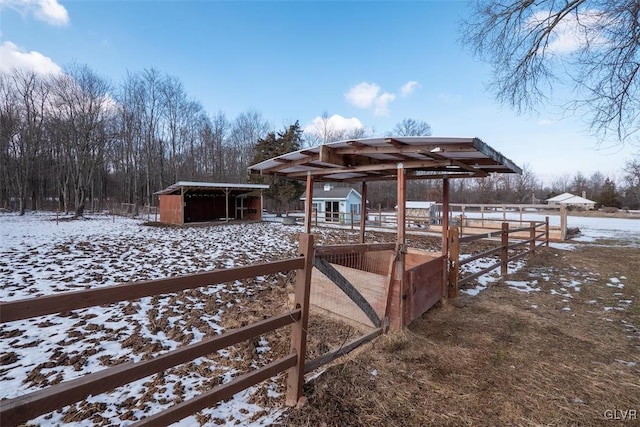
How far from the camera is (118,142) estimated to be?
29.8 metres

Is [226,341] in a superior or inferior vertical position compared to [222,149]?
inferior

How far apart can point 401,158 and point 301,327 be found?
10.2 ft

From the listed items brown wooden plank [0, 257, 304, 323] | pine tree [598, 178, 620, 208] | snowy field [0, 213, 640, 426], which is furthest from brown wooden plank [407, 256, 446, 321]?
pine tree [598, 178, 620, 208]

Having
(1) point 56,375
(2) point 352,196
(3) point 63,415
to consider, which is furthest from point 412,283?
(2) point 352,196

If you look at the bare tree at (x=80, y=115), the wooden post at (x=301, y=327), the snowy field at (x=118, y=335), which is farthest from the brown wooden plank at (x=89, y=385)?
the bare tree at (x=80, y=115)

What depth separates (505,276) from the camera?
21.0ft

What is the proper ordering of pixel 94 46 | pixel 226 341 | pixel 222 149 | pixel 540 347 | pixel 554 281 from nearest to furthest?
pixel 226 341
pixel 540 347
pixel 554 281
pixel 94 46
pixel 222 149

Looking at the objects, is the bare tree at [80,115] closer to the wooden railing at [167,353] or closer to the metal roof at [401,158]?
the metal roof at [401,158]

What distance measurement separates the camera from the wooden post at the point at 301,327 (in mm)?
2256

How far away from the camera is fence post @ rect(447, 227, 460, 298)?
4.68 meters

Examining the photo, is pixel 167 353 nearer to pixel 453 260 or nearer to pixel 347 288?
pixel 347 288

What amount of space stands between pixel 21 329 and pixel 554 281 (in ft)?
29.9

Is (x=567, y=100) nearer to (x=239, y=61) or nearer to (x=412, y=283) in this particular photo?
(x=412, y=283)

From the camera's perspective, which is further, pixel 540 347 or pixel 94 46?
pixel 94 46
